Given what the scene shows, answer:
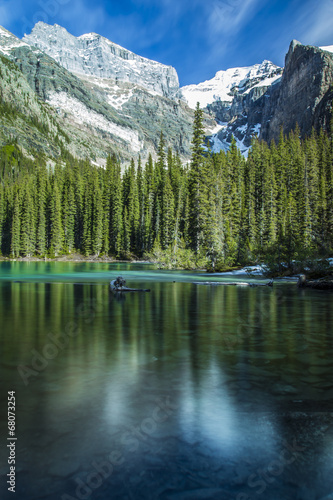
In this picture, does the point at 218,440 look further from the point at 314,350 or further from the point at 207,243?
the point at 207,243

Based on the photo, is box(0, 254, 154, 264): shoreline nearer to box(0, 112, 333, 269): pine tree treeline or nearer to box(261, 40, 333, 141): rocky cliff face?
box(0, 112, 333, 269): pine tree treeline

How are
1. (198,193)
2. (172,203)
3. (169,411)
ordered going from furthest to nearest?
(172,203) → (198,193) → (169,411)

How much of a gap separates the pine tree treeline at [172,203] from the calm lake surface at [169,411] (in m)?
36.5

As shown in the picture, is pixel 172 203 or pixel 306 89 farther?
pixel 306 89

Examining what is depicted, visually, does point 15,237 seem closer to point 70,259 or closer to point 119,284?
point 70,259

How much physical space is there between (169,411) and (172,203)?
67.9 m

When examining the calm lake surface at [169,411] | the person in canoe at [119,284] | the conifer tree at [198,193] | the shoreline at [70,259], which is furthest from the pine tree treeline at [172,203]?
the calm lake surface at [169,411]

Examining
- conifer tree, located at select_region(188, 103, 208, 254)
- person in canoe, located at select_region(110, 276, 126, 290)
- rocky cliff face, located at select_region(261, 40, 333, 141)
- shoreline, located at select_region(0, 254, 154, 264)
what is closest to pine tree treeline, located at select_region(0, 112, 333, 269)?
conifer tree, located at select_region(188, 103, 208, 254)

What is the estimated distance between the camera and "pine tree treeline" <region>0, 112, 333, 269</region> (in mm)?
56531

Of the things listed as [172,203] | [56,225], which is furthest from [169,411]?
[56,225]

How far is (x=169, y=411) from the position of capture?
205 inches

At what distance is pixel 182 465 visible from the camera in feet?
12.6

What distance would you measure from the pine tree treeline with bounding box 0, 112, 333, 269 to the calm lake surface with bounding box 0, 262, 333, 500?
36.5 metres

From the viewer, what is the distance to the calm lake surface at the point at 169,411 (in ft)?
11.8
